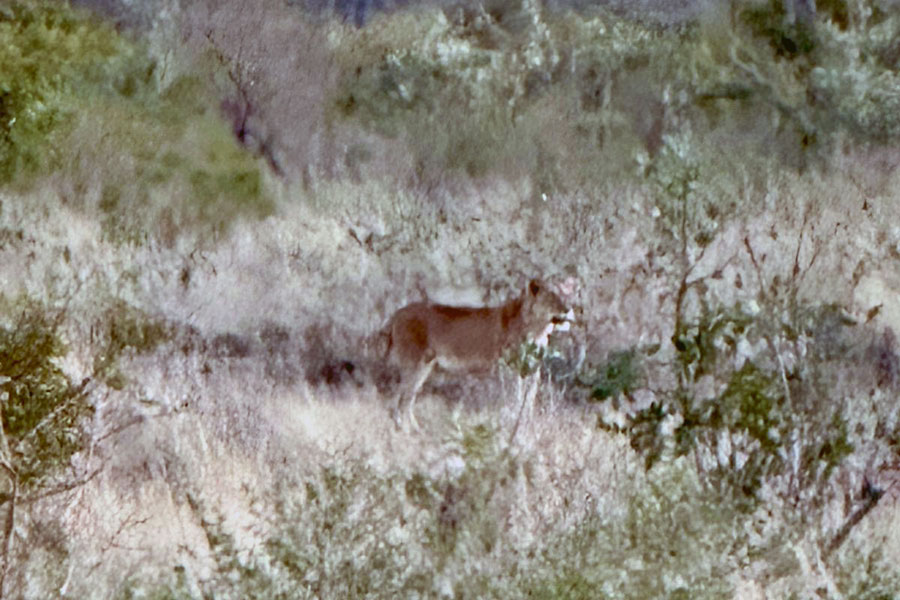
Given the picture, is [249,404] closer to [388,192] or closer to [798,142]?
[388,192]

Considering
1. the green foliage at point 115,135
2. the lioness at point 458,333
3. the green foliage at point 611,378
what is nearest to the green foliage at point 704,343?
the green foliage at point 611,378

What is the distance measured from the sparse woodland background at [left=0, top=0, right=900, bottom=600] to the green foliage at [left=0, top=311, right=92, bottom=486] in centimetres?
1

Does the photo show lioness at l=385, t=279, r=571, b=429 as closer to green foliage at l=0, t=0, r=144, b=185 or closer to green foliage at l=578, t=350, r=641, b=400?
green foliage at l=578, t=350, r=641, b=400

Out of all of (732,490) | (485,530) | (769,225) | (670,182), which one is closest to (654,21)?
(670,182)

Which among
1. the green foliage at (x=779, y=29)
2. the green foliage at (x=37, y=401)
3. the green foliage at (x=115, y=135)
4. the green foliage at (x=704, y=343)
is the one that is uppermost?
the green foliage at (x=779, y=29)

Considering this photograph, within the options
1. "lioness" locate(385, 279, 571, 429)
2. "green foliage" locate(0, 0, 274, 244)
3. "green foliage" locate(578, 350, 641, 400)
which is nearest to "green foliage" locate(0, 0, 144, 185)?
"green foliage" locate(0, 0, 274, 244)

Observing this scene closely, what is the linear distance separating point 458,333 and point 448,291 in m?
0.16

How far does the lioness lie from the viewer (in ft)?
9.65

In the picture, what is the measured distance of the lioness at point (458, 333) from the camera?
2.94m

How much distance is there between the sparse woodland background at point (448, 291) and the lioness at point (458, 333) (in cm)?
6

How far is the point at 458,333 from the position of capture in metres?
2.94

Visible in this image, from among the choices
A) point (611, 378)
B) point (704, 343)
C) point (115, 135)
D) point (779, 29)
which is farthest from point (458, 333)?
point (779, 29)

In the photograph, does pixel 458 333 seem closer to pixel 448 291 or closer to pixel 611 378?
pixel 448 291

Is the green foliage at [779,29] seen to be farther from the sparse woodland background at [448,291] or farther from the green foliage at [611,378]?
the green foliage at [611,378]
